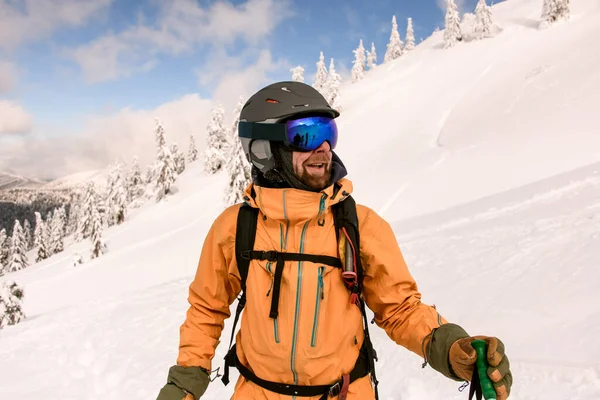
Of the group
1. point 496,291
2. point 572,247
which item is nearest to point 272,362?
point 496,291

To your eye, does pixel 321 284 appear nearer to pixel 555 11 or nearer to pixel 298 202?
pixel 298 202

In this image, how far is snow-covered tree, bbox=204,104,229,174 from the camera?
57000 millimetres

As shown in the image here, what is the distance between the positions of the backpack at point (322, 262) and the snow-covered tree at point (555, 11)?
209ft

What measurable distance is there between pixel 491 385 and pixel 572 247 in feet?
22.1

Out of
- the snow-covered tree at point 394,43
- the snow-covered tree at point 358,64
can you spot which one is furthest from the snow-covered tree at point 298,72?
the snow-covered tree at point 394,43

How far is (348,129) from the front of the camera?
4759 cm

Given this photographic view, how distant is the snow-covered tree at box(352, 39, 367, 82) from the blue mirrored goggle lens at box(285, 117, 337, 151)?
85748mm

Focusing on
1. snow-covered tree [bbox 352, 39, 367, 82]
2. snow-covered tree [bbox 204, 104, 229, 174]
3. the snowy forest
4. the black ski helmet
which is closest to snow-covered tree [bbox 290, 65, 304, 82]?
the snowy forest

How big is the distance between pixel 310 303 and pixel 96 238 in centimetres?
4678

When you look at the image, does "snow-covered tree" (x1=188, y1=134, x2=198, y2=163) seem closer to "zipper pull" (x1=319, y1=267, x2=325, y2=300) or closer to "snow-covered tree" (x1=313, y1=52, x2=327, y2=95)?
"snow-covered tree" (x1=313, y1=52, x2=327, y2=95)

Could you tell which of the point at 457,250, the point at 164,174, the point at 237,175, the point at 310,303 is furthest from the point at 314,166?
the point at 164,174

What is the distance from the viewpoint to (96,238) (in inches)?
1687

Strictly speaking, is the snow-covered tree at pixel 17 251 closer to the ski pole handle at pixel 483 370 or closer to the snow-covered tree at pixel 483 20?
the ski pole handle at pixel 483 370

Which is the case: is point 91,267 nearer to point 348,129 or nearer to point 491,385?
point 348,129
